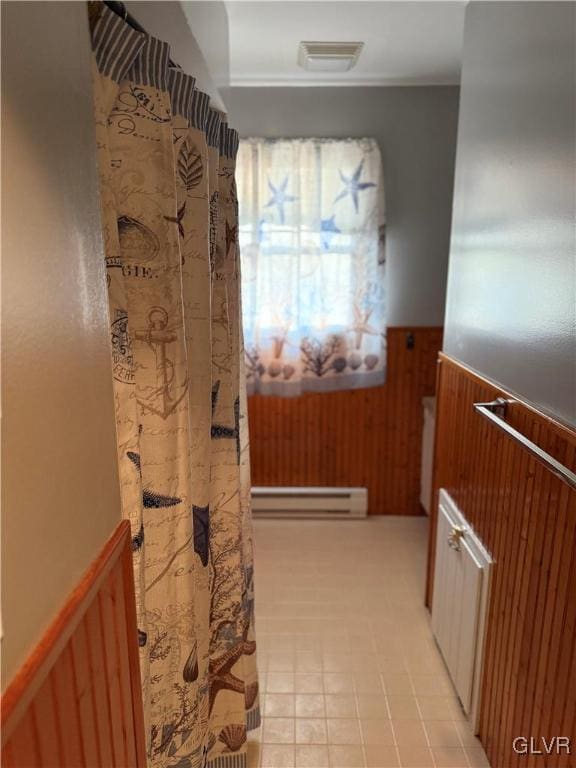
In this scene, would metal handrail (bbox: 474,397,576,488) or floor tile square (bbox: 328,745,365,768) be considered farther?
floor tile square (bbox: 328,745,365,768)

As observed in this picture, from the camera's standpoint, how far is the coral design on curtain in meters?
2.79

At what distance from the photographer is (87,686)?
730mm

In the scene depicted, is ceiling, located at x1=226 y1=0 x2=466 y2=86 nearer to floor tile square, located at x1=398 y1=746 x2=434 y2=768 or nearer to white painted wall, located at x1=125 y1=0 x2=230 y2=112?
white painted wall, located at x1=125 y1=0 x2=230 y2=112

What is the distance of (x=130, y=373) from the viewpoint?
39.9 inches

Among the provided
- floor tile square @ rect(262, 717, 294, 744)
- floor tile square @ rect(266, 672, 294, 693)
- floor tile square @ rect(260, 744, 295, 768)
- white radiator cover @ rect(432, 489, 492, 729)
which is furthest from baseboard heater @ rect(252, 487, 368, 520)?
floor tile square @ rect(260, 744, 295, 768)

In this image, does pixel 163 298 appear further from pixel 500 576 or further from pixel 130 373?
pixel 500 576

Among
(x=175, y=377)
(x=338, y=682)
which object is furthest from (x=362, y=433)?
(x=175, y=377)

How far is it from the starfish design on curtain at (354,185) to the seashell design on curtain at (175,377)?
1.45 m

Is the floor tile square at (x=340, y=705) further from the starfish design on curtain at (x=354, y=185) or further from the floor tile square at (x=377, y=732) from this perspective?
the starfish design on curtain at (x=354, y=185)

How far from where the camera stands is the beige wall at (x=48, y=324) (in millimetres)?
551

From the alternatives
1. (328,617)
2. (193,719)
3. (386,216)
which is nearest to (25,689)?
(193,719)

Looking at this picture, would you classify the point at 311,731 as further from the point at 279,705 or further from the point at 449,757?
the point at 449,757

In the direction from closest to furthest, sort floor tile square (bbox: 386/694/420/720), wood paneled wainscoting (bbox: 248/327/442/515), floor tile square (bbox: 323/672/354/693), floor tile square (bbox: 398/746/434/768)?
1. floor tile square (bbox: 398/746/434/768)
2. floor tile square (bbox: 386/694/420/720)
3. floor tile square (bbox: 323/672/354/693)
4. wood paneled wainscoting (bbox: 248/327/442/515)

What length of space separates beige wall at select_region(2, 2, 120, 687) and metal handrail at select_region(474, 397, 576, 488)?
0.87m
